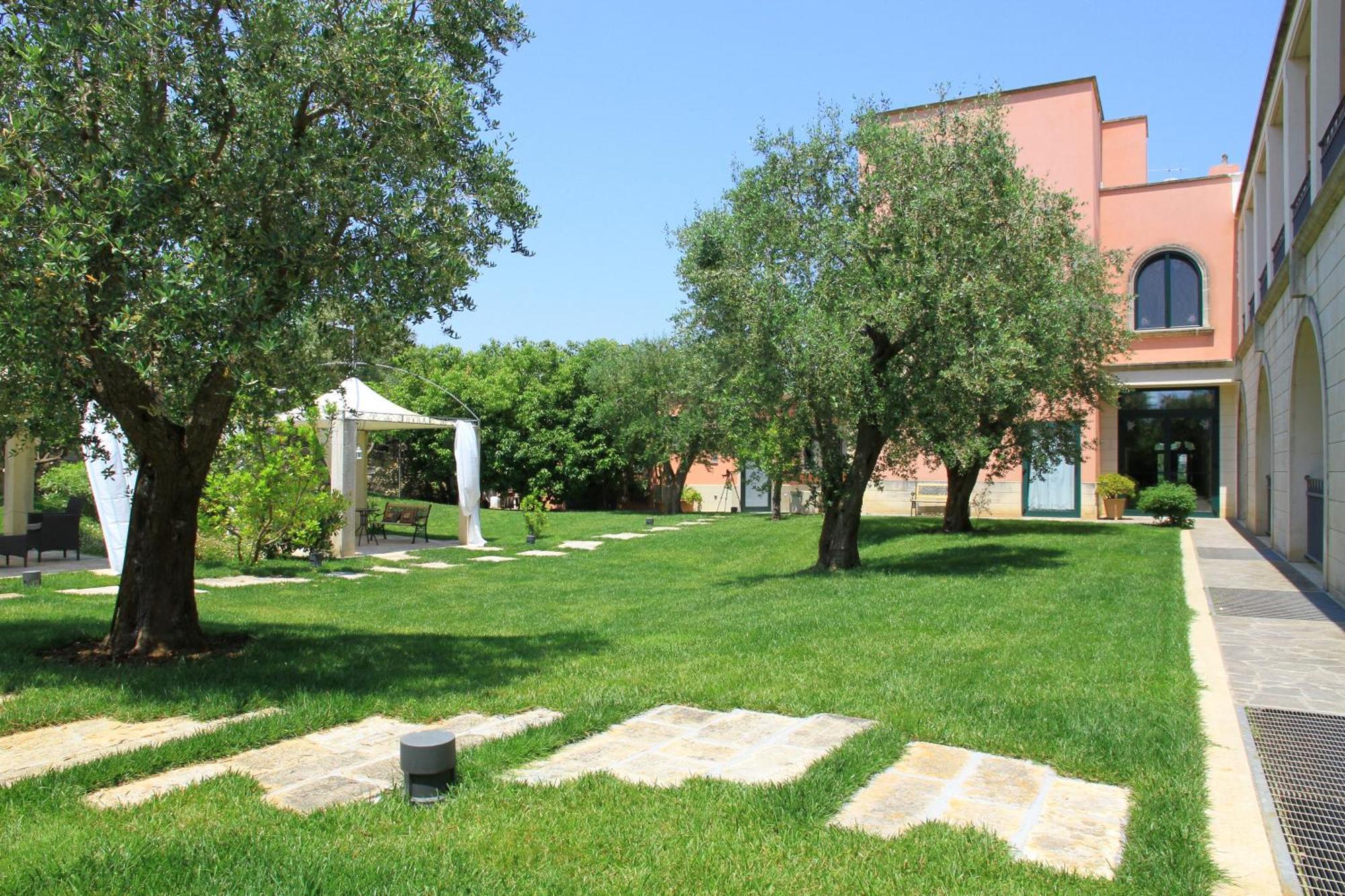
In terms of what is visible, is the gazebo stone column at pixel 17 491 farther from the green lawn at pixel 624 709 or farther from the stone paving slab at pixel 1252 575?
the stone paving slab at pixel 1252 575

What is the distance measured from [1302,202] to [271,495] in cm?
1488

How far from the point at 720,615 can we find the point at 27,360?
6133 millimetres

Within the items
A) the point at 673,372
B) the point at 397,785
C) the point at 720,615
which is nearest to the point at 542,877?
the point at 397,785

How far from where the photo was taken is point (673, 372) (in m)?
29.7

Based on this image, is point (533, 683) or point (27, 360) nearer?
point (27, 360)

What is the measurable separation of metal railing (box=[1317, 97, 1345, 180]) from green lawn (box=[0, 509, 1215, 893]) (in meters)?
4.94

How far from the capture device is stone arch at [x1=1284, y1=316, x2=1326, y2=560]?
12.5 m

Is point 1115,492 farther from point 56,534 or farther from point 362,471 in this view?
point 56,534

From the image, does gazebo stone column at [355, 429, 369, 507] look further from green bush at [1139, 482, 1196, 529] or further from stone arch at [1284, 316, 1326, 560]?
green bush at [1139, 482, 1196, 529]

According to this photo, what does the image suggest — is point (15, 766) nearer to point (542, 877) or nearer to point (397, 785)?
point (397, 785)

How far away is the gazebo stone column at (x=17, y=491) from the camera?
1375cm

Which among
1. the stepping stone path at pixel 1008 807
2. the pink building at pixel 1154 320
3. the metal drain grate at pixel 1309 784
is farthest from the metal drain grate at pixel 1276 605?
the pink building at pixel 1154 320

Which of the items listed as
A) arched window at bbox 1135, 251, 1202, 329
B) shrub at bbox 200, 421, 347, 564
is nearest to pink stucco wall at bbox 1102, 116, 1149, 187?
arched window at bbox 1135, 251, 1202, 329

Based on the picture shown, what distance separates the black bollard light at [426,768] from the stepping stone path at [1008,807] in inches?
63.0
